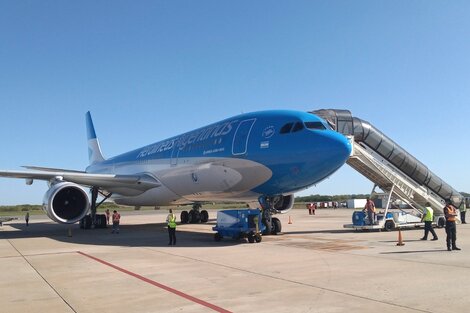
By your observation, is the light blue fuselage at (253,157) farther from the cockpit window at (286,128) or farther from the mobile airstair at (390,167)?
the mobile airstair at (390,167)

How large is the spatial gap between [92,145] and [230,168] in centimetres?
2494

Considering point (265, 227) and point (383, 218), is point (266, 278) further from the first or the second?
point (383, 218)

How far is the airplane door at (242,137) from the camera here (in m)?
15.2

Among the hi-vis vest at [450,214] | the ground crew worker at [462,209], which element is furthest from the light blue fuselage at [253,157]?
the ground crew worker at [462,209]

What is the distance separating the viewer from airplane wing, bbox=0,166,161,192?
20594mm

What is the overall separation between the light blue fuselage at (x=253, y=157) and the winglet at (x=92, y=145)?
1730cm

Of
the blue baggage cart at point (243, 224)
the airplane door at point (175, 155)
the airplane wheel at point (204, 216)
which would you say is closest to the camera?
the blue baggage cart at point (243, 224)

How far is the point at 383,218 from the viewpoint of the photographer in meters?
19.0

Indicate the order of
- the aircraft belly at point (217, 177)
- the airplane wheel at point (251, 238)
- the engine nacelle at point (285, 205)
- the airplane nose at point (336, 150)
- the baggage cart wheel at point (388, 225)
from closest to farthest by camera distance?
the airplane nose at point (336, 150) < the airplane wheel at point (251, 238) < the aircraft belly at point (217, 177) < the engine nacelle at point (285, 205) < the baggage cart wheel at point (388, 225)

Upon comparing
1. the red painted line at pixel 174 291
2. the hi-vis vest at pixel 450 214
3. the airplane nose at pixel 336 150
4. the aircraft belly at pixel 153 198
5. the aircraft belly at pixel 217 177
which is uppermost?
the airplane nose at pixel 336 150

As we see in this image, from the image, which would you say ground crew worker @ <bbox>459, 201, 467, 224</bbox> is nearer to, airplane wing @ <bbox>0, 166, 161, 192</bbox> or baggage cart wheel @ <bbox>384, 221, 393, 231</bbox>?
baggage cart wheel @ <bbox>384, 221, 393, 231</bbox>

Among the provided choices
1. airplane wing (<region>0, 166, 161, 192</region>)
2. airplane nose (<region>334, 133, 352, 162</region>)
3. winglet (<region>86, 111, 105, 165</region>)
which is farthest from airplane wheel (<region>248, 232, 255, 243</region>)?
winglet (<region>86, 111, 105, 165</region>)

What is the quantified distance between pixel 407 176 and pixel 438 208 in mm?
1979

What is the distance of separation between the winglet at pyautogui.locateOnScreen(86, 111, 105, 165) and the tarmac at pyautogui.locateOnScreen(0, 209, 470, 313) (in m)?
23.2
